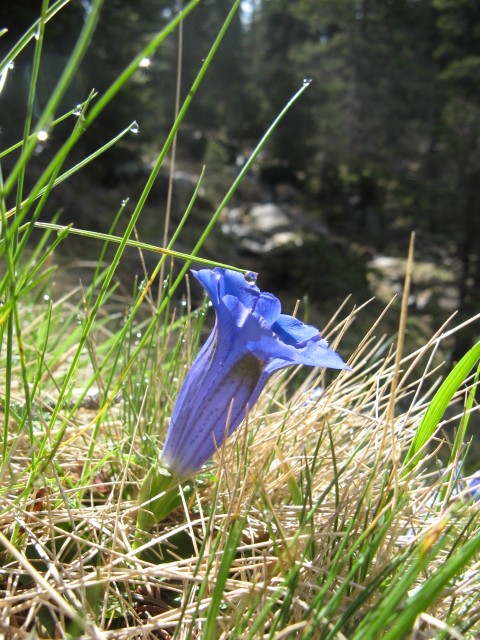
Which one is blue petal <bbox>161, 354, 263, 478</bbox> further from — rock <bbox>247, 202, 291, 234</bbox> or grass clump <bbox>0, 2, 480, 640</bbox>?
rock <bbox>247, 202, 291, 234</bbox>

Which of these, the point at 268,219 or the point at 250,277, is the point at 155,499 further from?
the point at 268,219

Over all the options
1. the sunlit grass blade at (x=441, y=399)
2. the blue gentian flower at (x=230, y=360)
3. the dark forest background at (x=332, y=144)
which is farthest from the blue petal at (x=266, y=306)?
the dark forest background at (x=332, y=144)

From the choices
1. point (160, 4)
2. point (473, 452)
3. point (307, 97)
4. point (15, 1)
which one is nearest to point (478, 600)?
point (473, 452)

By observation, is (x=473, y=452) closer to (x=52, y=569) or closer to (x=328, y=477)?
(x=328, y=477)

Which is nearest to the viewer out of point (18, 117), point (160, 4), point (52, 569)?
point (52, 569)

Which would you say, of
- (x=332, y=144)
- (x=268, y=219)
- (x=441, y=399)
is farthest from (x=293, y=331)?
(x=268, y=219)
